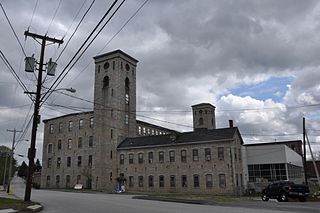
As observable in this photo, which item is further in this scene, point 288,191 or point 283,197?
point 283,197

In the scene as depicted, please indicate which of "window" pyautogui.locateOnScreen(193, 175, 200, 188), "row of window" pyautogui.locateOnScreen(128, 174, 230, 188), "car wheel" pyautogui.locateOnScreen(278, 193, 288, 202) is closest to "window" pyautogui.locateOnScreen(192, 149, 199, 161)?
"row of window" pyautogui.locateOnScreen(128, 174, 230, 188)

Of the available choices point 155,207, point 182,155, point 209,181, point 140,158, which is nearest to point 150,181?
point 140,158

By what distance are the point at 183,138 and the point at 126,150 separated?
11037 millimetres

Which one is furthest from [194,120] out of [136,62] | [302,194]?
[302,194]

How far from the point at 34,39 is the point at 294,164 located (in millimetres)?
45736

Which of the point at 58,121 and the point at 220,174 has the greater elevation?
the point at 58,121

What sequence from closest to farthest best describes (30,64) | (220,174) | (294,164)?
1. (30,64)
2. (220,174)
3. (294,164)

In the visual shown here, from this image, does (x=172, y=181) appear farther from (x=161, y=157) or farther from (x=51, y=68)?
Answer: (x=51, y=68)

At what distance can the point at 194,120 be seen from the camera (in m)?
103

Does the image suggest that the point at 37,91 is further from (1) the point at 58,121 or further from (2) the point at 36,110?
(1) the point at 58,121

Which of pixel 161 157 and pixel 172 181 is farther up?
pixel 161 157

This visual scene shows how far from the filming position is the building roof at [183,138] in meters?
48.5

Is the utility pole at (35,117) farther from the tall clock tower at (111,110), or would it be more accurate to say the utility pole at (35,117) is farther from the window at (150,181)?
the tall clock tower at (111,110)

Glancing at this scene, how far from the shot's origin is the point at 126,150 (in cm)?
5841
